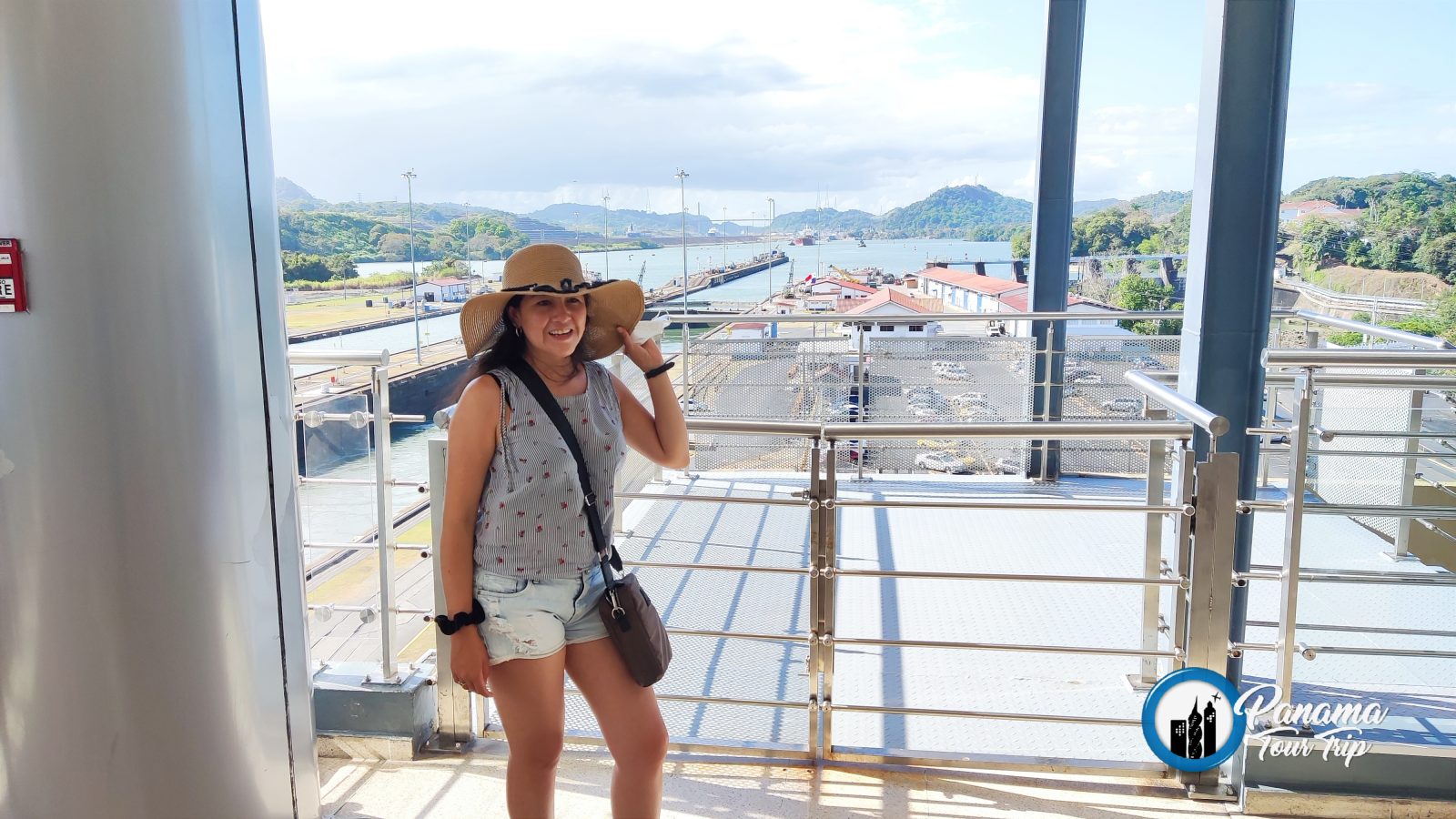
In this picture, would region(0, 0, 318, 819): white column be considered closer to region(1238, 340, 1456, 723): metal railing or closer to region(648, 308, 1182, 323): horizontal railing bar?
region(1238, 340, 1456, 723): metal railing

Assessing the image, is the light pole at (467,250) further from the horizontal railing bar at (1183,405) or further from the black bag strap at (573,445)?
the horizontal railing bar at (1183,405)

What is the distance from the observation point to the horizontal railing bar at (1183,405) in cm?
162

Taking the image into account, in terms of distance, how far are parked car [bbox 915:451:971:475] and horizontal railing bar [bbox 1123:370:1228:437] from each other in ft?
9.60

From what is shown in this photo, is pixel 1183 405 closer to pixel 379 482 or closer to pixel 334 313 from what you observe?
pixel 379 482

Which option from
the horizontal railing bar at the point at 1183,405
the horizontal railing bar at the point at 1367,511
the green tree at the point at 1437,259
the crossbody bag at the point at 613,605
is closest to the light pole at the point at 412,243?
the crossbody bag at the point at 613,605

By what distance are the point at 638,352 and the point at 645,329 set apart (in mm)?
171

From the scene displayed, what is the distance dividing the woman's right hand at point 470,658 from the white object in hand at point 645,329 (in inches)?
20.9

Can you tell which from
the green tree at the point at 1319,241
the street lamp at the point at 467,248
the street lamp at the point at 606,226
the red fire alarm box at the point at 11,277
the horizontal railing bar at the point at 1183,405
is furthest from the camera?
the green tree at the point at 1319,241

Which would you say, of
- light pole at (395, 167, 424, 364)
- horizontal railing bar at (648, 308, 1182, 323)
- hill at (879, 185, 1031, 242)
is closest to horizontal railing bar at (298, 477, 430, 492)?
light pole at (395, 167, 424, 364)

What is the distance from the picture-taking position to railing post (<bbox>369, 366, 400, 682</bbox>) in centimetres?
195

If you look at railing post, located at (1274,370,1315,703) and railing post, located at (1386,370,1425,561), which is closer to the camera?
railing post, located at (1274,370,1315,703)

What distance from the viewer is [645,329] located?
1.58 metres

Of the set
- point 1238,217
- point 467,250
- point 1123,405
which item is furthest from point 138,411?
point 1123,405

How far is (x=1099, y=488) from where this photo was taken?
480cm
